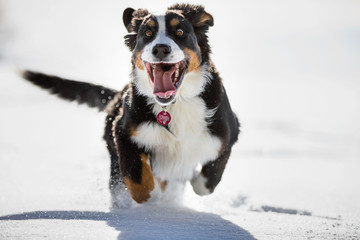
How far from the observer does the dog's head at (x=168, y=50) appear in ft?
11.8

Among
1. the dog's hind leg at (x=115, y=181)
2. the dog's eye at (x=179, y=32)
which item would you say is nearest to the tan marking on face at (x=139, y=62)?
the dog's eye at (x=179, y=32)

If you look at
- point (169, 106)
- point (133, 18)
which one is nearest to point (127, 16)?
point (133, 18)

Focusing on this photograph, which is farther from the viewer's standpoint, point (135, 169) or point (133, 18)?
point (133, 18)

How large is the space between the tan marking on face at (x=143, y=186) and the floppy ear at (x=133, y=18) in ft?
3.89

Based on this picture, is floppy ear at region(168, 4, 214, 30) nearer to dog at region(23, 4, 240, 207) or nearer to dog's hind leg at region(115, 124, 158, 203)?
dog at region(23, 4, 240, 207)

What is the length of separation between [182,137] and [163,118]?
24 cm

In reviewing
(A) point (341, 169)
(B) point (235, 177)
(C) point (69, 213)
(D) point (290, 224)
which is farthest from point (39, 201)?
(A) point (341, 169)

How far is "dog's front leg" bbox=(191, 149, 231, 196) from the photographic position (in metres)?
4.27

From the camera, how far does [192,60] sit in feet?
12.5

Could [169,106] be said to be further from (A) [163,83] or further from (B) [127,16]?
(B) [127,16]

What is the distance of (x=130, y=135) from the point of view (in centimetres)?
388

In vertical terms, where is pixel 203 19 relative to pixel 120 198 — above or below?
above

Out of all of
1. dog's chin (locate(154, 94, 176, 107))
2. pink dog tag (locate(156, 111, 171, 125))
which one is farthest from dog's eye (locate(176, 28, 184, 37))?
pink dog tag (locate(156, 111, 171, 125))

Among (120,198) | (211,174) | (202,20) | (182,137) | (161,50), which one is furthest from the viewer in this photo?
(211,174)
